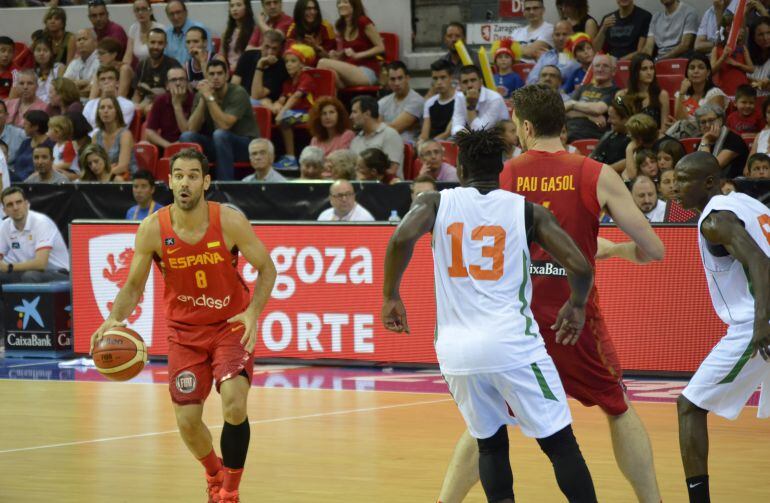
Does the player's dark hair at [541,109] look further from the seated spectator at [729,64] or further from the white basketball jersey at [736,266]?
the seated spectator at [729,64]

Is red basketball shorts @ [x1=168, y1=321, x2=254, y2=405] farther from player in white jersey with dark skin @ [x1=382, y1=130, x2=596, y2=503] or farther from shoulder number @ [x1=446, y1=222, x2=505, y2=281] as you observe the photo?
shoulder number @ [x1=446, y1=222, x2=505, y2=281]

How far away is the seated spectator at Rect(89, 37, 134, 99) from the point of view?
17516 mm

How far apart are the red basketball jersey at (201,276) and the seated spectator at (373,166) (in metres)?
6.37

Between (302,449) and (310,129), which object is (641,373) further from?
(310,129)

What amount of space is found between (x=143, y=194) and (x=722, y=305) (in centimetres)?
891

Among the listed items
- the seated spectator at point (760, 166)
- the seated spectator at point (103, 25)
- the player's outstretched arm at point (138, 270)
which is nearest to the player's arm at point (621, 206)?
the player's outstretched arm at point (138, 270)

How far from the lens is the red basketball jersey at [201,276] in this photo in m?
7.00

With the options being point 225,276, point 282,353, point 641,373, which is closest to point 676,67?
point 641,373

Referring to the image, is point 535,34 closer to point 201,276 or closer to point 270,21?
Result: point 270,21

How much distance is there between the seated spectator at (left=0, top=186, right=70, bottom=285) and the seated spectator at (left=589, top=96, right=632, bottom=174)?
5890 mm

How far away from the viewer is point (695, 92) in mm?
13664

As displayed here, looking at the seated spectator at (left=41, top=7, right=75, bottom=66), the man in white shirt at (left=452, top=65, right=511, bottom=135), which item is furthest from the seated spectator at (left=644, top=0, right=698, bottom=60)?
the seated spectator at (left=41, top=7, right=75, bottom=66)

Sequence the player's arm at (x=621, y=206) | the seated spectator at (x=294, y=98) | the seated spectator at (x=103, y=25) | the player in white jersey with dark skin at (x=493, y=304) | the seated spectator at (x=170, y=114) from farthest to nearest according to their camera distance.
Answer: the seated spectator at (x=103, y=25)
the seated spectator at (x=170, y=114)
the seated spectator at (x=294, y=98)
the player's arm at (x=621, y=206)
the player in white jersey with dark skin at (x=493, y=304)

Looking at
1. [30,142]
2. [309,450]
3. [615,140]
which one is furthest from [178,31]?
[309,450]
